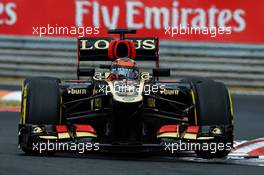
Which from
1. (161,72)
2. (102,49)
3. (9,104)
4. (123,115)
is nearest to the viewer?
(123,115)

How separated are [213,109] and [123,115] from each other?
111cm

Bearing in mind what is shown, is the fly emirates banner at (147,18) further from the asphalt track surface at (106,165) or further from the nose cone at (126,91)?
the nose cone at (126,91)

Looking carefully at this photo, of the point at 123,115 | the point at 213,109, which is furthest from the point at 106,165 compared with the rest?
the point at 213,109

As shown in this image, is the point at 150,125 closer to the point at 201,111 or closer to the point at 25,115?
the point at 201,111

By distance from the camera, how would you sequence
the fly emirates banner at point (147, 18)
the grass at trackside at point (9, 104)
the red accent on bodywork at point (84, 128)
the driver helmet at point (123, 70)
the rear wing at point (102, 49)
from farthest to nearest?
the fly emirates banner at point (147, 18) < the grass at trackside at point (9, 104) < the rear wing at point (102, 49) < the driver helmet at point (123, 70) < the red accent on bodywork at point (84, 128)

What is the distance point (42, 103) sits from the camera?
36.9ft

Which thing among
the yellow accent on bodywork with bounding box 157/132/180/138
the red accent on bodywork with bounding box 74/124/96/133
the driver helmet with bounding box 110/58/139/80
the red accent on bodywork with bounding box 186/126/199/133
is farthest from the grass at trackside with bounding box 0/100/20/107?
the red accent on bodywork with bounding box 186/126/199/133

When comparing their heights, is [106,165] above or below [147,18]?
below

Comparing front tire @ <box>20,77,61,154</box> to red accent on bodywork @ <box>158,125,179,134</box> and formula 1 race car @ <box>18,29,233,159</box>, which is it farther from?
red accent on bodywork @ <box>158,125,179,134</box>

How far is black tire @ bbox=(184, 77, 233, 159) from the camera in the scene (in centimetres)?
1120

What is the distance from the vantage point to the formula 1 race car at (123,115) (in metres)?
11.1

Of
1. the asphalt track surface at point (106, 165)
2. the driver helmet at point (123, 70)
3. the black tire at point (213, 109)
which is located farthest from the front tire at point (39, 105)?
the black tire at point (213, 109)

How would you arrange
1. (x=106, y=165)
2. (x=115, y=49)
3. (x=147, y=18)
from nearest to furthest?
(x=106, y=165) < (x=115, y=49) < (x=147, y=18)

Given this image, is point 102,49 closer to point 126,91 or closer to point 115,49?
point 115,49
